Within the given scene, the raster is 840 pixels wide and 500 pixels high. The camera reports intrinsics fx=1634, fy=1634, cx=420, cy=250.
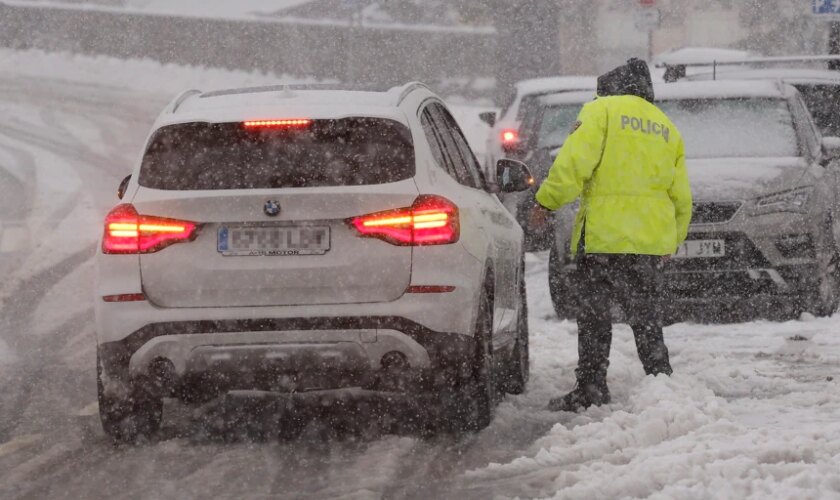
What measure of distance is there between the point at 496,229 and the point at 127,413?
2023 mm

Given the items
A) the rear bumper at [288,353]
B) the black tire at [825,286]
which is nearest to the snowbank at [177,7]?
the black tire at [825,286]

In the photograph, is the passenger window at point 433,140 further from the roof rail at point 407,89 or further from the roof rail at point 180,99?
the roof rail at point 180,99

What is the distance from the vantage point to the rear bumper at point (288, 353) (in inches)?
264

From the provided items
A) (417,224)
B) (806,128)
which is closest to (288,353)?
(417,224)

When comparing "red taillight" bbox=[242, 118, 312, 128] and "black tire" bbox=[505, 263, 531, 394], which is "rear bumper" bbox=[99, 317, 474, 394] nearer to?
"red taillight" bbox=[242, 118, 312, 128]

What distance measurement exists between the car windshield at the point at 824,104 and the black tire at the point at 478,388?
1108 cm

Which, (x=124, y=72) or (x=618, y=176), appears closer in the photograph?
(x=618, y=176)

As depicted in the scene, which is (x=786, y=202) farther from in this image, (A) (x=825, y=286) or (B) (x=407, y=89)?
(B) (x=407, y=89)

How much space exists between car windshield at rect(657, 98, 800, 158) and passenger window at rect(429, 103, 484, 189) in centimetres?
394

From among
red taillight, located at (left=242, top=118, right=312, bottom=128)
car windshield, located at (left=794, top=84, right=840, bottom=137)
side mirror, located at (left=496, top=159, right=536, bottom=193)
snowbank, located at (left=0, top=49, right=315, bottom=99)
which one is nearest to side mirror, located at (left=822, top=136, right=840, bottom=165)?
side mirror, located at (left=496, top=159, right=536, bottom=193)

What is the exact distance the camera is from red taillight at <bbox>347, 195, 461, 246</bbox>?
670cm

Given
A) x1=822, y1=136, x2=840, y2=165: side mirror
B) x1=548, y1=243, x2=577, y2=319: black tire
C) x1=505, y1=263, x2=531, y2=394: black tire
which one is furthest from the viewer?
x1=822, y1=136, x2=840, y2=165: side mirror

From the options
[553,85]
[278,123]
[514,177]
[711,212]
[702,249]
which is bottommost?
[702,249]

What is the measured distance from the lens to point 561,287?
11.8 metres
